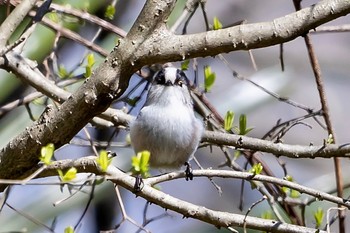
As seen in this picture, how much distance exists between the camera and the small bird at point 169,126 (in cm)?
214

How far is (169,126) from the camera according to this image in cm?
218

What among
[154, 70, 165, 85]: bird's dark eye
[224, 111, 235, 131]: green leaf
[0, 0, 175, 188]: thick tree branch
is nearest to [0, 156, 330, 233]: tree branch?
[0, 0, 175, 188]: thick tree branch

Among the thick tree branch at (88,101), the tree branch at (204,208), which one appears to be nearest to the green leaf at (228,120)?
the tree branch at (204,208)

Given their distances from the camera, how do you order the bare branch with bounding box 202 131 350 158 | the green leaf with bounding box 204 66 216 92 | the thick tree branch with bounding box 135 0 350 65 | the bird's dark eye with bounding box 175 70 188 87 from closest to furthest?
the thick tree branch with bounding box 135 0 350 65, the bare branch with bounding box 202 131 350 158, the green leaf with bounding box 204 66 216 92, the bird's dark eye with bounding box 175 70 188 87

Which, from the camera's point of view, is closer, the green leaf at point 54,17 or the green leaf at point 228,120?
the green leaf at point 228,120

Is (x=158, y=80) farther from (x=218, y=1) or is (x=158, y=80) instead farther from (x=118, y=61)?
(x=218, y=1)

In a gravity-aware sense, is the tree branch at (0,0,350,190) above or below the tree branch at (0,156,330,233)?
above

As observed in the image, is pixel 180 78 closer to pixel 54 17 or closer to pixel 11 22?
pixel 54 17

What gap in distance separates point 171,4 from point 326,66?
372 centimetres

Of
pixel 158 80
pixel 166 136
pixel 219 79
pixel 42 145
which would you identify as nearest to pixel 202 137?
pixel 166 136

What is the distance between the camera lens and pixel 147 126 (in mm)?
2143

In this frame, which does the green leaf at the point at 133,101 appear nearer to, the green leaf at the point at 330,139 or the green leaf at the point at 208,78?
the green leaf at the point at 208,78

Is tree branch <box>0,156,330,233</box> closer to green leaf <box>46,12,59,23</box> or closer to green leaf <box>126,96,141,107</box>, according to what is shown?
green leaf <box>126,96,141,107</box>

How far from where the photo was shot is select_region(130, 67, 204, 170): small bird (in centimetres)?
214
